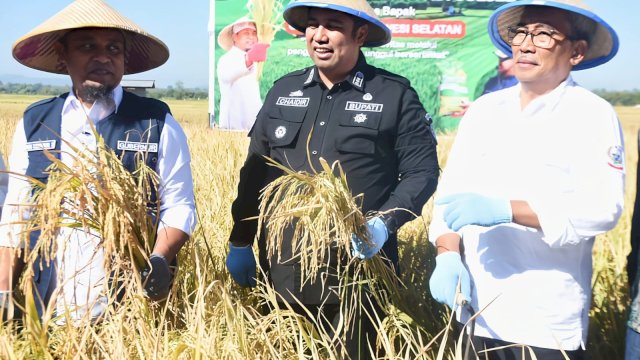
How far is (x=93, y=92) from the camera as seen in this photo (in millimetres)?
2080

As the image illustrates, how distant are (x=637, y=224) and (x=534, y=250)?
1.25 ft

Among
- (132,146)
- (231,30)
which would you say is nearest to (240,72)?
(231,30)

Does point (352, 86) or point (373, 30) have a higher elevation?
point (373, 30)

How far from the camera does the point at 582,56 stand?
1883 mm

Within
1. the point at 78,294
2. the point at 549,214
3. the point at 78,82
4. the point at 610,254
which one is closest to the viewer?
the point at 549,214

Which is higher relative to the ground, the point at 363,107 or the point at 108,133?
the point at 363,107

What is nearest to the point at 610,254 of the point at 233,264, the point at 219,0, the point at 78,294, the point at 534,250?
the point at 534,250

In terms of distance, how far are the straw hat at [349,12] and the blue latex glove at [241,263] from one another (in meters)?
0.96

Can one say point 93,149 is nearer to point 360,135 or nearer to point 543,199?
point 360,135

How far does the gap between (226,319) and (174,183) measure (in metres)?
0.59

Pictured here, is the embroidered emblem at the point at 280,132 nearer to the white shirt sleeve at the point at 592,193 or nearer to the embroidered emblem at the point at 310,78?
the embroidered emblem at the point at 310,78

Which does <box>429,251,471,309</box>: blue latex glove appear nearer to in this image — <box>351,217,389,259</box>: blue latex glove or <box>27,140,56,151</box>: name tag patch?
<box>351,217,389,259</box>: blue latex glove

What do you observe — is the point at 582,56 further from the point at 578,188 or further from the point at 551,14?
the point at 578,188

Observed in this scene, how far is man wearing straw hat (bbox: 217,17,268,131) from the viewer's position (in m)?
13.0
